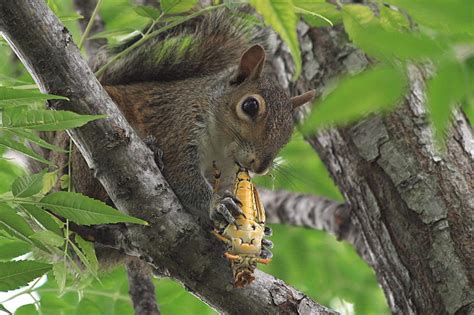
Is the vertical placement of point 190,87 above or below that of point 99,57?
below

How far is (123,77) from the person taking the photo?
2551 millimetres

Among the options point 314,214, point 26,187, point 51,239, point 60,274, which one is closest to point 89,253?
point 60,274

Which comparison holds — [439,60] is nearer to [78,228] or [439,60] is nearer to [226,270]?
[226,270]

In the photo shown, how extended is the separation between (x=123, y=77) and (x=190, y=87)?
252mm

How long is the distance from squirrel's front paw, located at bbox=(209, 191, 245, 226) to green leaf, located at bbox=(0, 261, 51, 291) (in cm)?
54

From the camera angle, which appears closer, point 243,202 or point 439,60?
point 439,60

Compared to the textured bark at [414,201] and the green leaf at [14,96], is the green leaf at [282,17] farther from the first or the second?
the textured bark at [414,201]

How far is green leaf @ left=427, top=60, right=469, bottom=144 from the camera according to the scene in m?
0.83

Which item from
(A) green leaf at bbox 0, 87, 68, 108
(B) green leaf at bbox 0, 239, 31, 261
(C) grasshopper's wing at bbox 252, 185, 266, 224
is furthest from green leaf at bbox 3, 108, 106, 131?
(C) grasshopper's wing at bbox 252, 185, 266, 224

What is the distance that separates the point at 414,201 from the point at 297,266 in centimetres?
123

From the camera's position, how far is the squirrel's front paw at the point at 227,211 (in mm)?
1884

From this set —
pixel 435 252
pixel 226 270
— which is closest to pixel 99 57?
pixel 226 270

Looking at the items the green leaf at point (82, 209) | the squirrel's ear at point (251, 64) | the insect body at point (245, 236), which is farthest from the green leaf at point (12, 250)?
the squirrel's ear at point (251, 64)

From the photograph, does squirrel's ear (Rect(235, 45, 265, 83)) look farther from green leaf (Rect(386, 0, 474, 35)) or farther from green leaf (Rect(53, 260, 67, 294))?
green leaf (Rect(386, 0, 474, 35))
